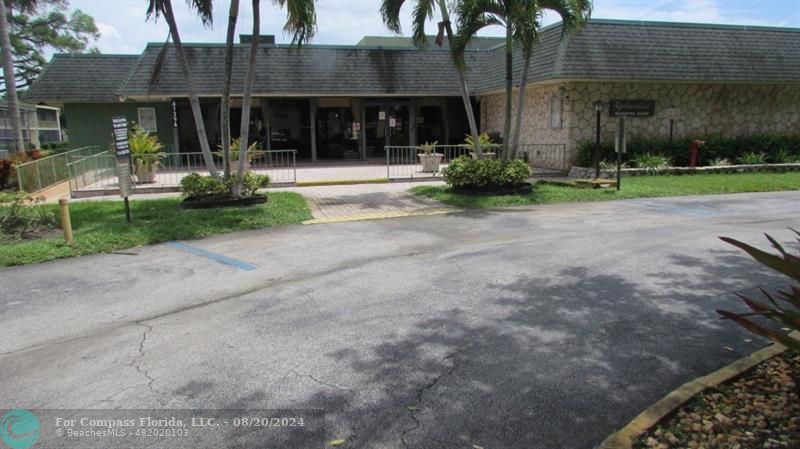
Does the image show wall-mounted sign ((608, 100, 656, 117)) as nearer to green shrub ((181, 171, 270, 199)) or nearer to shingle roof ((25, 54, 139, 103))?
green shrub ((181, 171, 270, 199))

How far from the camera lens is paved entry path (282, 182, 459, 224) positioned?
11.4m

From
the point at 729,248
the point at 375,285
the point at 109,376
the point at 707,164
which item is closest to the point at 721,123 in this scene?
the point at 707,164

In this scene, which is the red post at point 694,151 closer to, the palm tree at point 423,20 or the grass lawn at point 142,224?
the palm tree at point 423,20

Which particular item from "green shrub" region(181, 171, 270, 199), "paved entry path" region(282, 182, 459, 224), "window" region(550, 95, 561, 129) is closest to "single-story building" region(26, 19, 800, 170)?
"window" region(550, 95, 561, 129)

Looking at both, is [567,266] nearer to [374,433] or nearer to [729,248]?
[729,248]

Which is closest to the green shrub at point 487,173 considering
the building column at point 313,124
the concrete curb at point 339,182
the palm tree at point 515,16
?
the palm tree at point 515,16

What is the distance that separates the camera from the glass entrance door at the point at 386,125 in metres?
23.0

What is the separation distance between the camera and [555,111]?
18.8 m

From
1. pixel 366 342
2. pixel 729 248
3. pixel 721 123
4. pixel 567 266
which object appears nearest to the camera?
pixel 366 342

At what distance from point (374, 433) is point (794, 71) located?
71.7 ft

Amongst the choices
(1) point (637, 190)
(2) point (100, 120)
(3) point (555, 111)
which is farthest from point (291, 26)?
(2) point (100, 120)

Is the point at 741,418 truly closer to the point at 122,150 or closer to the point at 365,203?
the point at 122,150

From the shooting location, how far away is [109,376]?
4.30 m

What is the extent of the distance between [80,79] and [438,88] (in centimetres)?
1391
